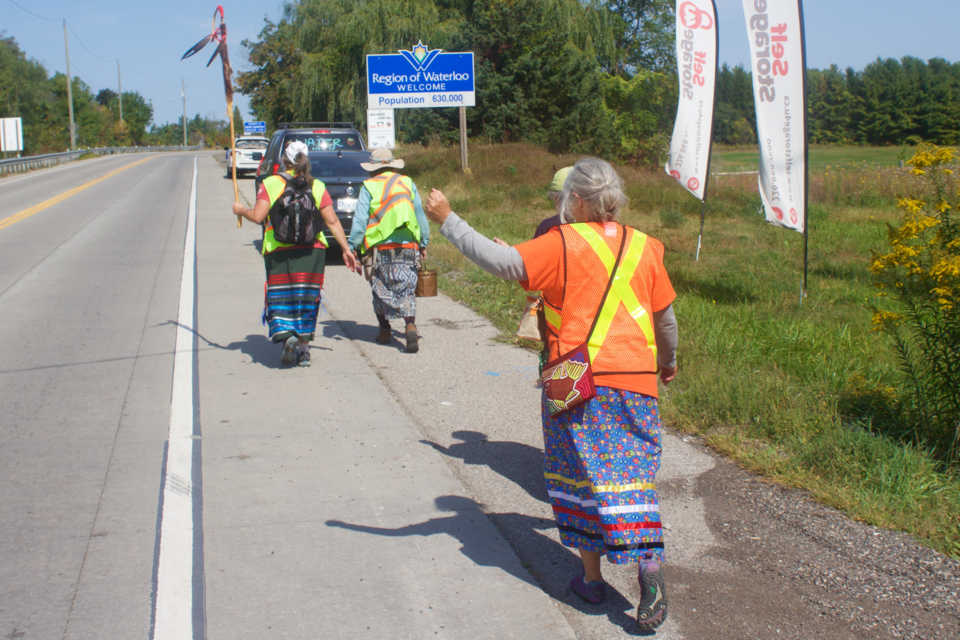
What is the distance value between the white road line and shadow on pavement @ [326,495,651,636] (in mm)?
710

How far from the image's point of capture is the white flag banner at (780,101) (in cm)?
882

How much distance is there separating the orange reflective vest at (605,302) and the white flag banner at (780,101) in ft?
21.9

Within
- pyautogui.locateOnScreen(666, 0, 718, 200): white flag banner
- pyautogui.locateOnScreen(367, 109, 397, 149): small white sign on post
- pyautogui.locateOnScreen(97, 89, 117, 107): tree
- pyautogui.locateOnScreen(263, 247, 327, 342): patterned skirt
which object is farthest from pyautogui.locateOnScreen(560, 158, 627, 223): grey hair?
pyautogui.locateOnScreen(97, 89, 117, 107): tree

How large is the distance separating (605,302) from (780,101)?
7024 mm

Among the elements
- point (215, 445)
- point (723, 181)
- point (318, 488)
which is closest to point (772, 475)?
point (318, 488)

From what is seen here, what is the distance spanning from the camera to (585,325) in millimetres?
2980

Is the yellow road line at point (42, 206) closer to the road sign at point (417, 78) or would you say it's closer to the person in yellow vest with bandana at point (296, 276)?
the road sign at point (417, 78)

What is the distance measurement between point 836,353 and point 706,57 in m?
5.70

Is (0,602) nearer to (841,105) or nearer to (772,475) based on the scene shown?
(772,475)

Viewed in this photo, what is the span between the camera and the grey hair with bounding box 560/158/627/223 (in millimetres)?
3012

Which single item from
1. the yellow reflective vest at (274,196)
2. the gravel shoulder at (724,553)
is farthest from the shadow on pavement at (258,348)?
the gravel shoulder at (724,553)

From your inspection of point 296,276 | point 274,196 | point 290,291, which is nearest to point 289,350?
point 290,291

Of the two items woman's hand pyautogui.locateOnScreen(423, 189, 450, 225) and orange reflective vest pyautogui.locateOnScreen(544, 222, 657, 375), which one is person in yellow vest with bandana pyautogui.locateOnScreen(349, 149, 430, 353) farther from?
orange reflective vest pyautogui.locateOnScreen(544, 222, 657, 375)

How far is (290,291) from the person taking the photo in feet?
22.6
